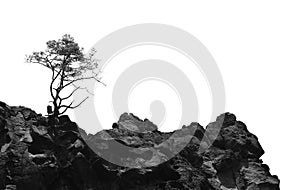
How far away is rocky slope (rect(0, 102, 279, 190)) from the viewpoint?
5775 cm

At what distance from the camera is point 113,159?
60250mm

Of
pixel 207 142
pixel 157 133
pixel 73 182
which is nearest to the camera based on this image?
pixel 73 182

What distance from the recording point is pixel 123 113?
71.1 meters

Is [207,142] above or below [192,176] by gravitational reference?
above

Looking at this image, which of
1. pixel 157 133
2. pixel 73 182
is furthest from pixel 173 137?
pixel 73 182

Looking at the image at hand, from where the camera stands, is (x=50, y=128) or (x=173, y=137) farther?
(x=173, y=137)

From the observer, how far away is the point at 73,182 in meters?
58.5

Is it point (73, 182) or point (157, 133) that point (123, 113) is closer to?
point (157, 133)

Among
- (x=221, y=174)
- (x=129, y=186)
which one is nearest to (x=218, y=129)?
(x=221, y=174)

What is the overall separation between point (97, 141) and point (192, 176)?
14322mm

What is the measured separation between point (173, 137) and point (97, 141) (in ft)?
45.2

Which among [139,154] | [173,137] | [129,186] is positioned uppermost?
[173,137]

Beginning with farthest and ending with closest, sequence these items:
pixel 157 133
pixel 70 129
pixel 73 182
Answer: pixel 157 133 < pixel 70 129 < pixel 73 182

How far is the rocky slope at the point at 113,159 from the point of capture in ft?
189
